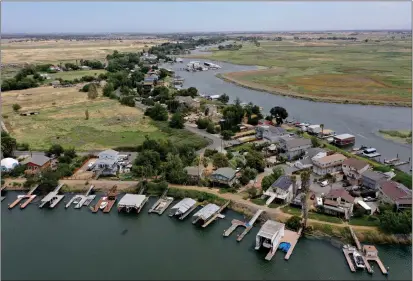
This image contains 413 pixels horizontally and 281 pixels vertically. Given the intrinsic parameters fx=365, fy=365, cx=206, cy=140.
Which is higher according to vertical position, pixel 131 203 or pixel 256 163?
pixel 256 163

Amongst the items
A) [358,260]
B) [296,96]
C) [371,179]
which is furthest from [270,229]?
[296,96]

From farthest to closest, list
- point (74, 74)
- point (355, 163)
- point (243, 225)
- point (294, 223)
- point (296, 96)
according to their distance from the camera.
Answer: point (74, 74) < point (296, 96) < point (355, 163) < point (243, 225) < point (294, 223)

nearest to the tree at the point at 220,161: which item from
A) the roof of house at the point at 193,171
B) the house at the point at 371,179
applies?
the roof of house at the point at 193,171

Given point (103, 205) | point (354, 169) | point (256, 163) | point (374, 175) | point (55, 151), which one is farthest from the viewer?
point (55, 151)

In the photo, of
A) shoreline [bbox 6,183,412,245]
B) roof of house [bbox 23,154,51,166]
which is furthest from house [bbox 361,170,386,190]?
roof of house [bbox 23,154,51,166]

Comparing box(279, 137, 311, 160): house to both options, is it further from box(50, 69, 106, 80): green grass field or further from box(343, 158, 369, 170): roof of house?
box(50, 69, 106, 80): green grass field

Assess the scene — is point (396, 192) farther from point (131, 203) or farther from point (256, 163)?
point (131, 203)

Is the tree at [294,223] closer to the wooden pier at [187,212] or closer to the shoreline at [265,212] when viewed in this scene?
the shoreline at [265,212]

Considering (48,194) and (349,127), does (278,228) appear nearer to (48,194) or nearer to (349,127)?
(48,194)
